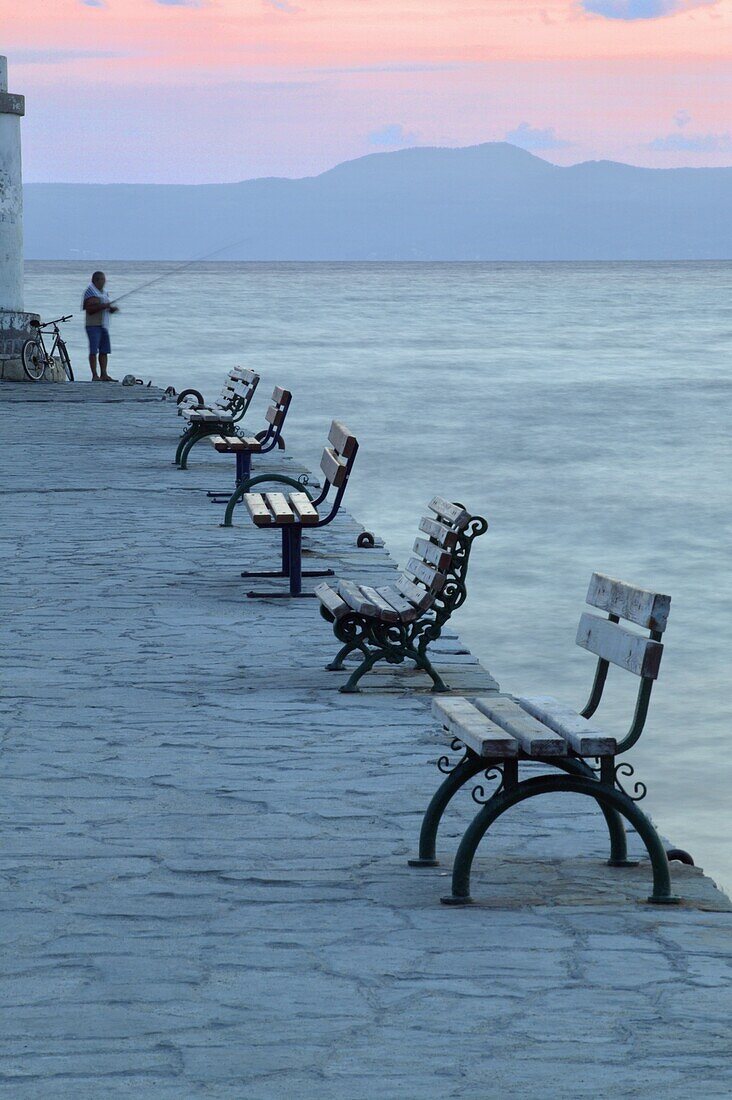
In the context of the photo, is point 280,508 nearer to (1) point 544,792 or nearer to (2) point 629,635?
(2) point 629,635

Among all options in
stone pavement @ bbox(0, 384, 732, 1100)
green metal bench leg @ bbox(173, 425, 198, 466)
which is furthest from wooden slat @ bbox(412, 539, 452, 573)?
green metal bench leg @ bbox(173, 425, 198, 466)

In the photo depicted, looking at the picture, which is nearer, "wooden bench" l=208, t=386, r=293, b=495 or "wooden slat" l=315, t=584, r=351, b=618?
"wooden slat" l=315, t=584, r=351, b=618

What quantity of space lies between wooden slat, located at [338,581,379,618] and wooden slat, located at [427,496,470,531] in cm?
50

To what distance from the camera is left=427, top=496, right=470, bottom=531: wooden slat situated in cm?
743

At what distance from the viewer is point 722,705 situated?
413 inches

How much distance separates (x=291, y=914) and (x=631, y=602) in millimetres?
1369

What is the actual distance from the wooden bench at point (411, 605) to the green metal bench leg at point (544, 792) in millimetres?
2435

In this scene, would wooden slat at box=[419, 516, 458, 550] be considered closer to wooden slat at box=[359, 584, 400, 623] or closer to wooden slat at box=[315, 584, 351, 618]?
wooden slat at box=[359, 584, 400, 623]

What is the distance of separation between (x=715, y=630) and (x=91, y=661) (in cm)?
611

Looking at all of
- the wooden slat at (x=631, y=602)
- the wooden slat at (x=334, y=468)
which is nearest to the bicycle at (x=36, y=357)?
the wooden slat at (x=334, y=468)

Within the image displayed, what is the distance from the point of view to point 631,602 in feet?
16.9

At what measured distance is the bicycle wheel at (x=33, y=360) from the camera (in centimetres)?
2669

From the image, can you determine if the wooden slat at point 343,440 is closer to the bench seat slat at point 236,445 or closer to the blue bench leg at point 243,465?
the bench seat slat at point 236,445

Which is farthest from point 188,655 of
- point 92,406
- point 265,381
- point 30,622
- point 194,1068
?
point 265,381
